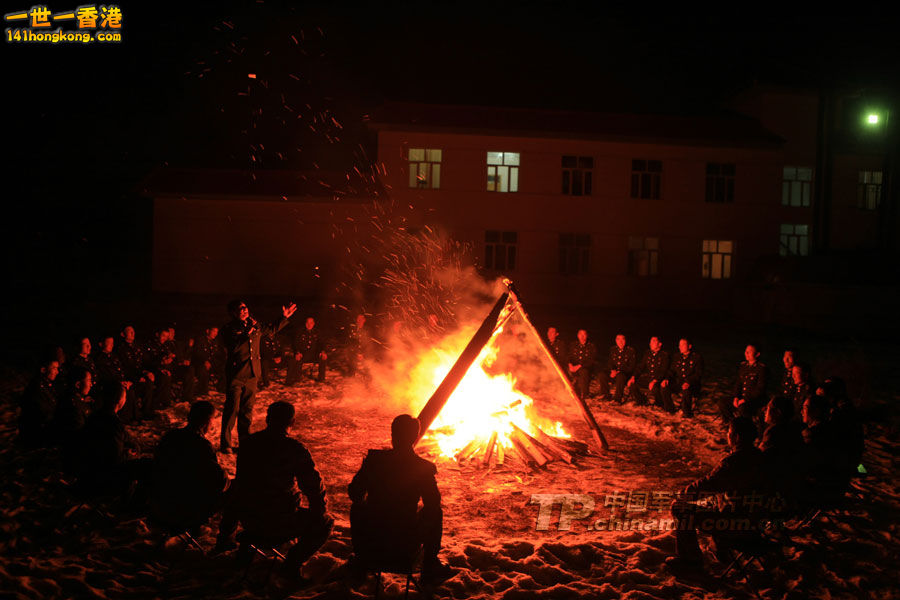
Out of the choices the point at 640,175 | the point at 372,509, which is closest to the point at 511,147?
the point at 640,175

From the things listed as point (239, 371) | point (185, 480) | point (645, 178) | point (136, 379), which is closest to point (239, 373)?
point (239, 371)

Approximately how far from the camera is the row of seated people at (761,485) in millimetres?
4902

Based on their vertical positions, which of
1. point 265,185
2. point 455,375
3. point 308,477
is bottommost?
point 308,477

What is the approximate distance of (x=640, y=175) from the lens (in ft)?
83.0

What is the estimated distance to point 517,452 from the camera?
8.24m

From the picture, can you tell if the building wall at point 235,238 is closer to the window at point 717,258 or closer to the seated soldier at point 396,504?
the window at point 717,258

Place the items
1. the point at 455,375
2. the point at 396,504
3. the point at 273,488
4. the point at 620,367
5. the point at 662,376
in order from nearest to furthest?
the point at 396,504 → the point at 273,488 → the point at 455,375 → the point at 662,376 → the point at 620,367

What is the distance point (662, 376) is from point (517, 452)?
14.2 feet

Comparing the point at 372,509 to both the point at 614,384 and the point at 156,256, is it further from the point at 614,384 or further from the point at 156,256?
the point at 156,256

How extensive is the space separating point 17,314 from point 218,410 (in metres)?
13.5

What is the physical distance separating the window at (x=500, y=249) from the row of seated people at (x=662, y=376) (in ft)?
39.6

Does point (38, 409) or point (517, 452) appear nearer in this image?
point (38, 409)

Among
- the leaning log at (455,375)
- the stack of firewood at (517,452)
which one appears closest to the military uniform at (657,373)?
the stack of firewood at (517,452)

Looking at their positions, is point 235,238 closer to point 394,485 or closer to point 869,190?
point 394,485
